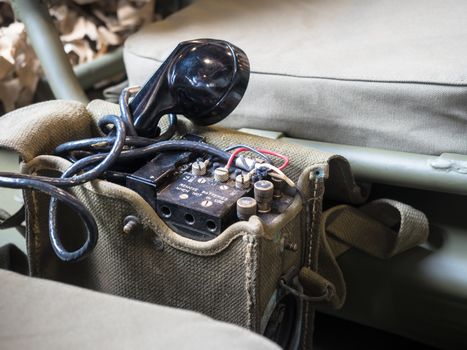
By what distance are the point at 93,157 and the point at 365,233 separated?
0.36 metres

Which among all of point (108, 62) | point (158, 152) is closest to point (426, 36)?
point (158, 152)

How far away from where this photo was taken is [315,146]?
76cm

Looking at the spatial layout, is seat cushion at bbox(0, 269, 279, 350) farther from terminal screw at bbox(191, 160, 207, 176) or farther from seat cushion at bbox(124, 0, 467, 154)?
seat cushion at bbox(124, 0, 467, 154)

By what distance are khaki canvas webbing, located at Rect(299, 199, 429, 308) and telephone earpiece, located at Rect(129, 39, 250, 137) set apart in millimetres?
177

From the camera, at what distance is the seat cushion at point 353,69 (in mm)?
693

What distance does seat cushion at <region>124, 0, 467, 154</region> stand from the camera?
0.69 m

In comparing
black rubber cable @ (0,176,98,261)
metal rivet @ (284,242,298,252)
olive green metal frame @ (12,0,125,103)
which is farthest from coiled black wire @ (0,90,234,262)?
olive green metal frame @ (12,0,125,103)

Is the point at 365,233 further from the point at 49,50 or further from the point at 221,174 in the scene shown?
the point at 49,50

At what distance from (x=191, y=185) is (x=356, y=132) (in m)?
0.29

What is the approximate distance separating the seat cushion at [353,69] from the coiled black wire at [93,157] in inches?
7.3

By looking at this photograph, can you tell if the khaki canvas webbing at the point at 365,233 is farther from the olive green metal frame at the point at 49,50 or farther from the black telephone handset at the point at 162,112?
the olive green metal frame at the point at 49,50

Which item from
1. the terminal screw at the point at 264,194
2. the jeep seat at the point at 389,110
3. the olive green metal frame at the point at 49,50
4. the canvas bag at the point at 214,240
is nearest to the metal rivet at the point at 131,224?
the canvas bag at the point at 214,240

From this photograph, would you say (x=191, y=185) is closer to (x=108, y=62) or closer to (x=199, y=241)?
(x=199, y=241)

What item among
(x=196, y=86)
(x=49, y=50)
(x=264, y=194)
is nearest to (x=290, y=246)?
(x=264, y=194)
